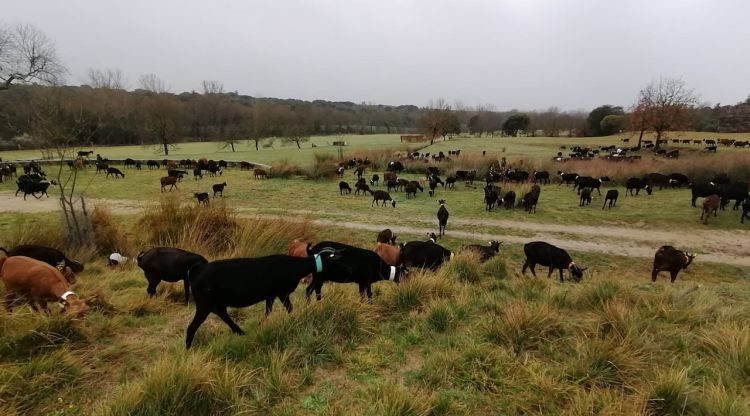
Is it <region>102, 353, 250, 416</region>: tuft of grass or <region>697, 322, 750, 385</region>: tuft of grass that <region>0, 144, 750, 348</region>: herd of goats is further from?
<region>697, 322, 750, 385</region>: tuft of grass

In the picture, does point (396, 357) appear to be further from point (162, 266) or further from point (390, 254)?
point (390, 254)

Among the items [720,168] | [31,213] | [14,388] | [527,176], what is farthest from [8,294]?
[720,168]

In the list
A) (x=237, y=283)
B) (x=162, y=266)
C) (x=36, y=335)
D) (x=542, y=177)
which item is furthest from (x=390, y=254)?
(x=542, y=177)

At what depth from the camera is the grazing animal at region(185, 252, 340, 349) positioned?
4.10 meters

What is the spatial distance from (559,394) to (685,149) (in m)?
48.9

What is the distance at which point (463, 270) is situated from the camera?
7.57 meters

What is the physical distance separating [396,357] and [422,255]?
4896mm

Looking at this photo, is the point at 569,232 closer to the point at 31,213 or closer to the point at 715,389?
the point at 715,389

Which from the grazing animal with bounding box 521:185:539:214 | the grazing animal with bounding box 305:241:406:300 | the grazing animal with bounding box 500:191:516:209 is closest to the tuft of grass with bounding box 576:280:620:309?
the grazing animal with bounding box 305:241:406:300

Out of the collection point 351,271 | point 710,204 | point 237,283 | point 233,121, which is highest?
point 233,121

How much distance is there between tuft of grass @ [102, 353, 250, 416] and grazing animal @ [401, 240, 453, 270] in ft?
19.6

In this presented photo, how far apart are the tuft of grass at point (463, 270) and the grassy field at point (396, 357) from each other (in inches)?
55.1

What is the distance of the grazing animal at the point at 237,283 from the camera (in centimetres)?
410

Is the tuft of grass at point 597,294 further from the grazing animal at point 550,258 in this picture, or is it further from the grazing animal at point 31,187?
the grazing animal at point 31,187
